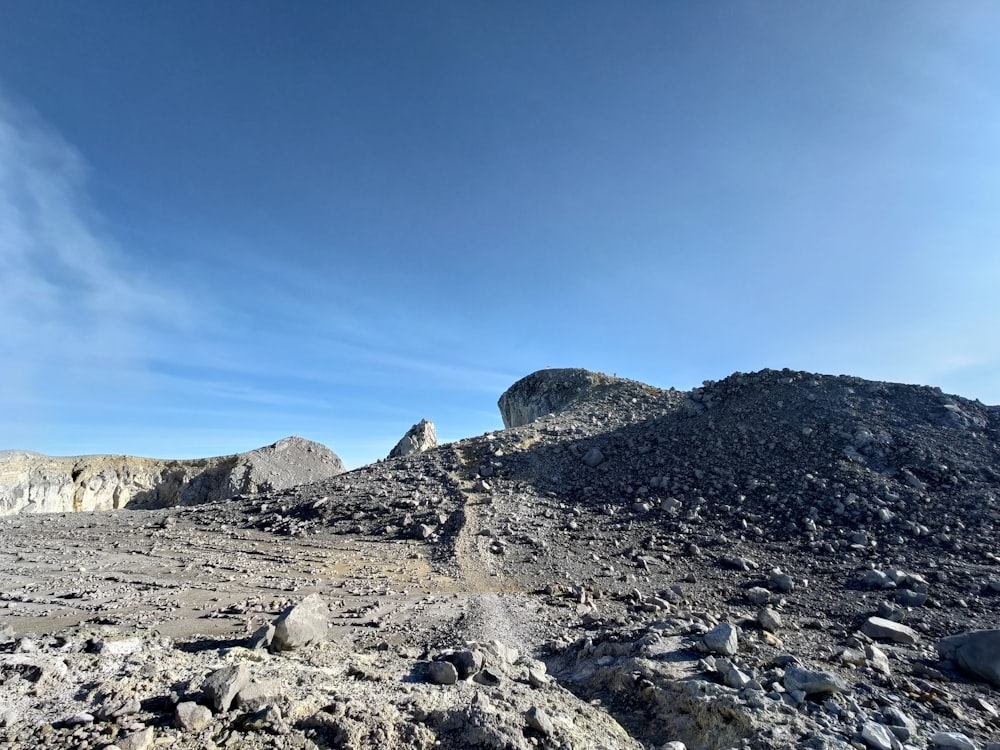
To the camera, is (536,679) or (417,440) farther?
(417,440)

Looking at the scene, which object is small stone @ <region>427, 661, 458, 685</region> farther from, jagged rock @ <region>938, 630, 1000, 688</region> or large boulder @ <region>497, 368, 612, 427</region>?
large boulder @ <region>497, 368, 612, 427</region>

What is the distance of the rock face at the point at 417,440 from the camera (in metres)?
25.8

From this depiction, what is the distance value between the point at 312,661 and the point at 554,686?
2425 mm

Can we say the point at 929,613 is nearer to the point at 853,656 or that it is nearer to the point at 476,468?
the point at 853,656

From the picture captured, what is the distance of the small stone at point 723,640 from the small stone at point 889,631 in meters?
2.25

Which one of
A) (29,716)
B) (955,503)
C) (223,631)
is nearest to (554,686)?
(29,716)

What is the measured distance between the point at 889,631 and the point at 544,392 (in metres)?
23.8

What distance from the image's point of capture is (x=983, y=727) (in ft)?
14.2

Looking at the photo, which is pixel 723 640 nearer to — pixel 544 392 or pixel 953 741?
pixel 953 741

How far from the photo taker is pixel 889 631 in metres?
6.38

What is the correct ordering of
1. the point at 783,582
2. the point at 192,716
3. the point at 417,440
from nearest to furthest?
the point at 192,716 < the point at 783,582 < the point at 417,440

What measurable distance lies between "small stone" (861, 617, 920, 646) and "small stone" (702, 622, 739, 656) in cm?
225

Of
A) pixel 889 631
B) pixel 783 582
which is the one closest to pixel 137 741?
pixel 889 631

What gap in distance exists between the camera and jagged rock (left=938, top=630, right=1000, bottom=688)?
521 cm
